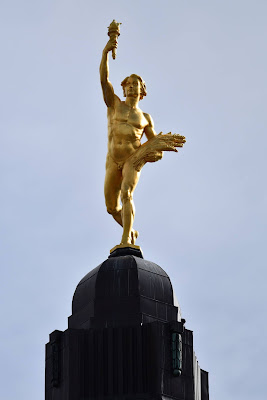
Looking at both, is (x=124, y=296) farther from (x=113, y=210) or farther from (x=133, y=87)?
(x=133, y=87)

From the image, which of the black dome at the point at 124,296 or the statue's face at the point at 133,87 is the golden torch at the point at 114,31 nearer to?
the statue's face at the point at 133,87

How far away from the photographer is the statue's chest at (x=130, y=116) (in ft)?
158

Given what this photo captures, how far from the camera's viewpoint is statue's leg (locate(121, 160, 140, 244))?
4716cm

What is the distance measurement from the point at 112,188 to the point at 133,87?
329 centimetres

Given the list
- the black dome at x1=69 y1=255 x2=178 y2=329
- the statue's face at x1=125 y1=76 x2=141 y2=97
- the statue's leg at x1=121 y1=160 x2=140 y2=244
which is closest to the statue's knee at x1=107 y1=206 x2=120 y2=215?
the statue's leg at x1=121 y1=160 x2=140 y2=244

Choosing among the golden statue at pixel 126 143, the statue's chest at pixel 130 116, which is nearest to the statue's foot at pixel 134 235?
the golden statue at pixel 126 143

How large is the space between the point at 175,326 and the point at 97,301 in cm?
244

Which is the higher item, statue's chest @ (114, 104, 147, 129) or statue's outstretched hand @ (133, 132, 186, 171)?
statue's chest @ (114, 104, 147, 129)

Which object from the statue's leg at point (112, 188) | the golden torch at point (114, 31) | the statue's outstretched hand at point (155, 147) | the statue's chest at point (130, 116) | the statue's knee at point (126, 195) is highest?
the golden torch at point (114, 31)

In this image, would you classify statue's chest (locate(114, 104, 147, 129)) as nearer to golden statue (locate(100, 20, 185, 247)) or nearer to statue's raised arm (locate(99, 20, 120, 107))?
golden statue (locate(100, 20, 185, 247))

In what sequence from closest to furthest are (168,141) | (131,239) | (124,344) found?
(124,344) → (131,239) → (168,141)

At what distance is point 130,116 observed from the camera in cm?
4819

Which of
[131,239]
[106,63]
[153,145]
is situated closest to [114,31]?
[106,63]

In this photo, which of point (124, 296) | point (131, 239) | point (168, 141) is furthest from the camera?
point (168, 141)
